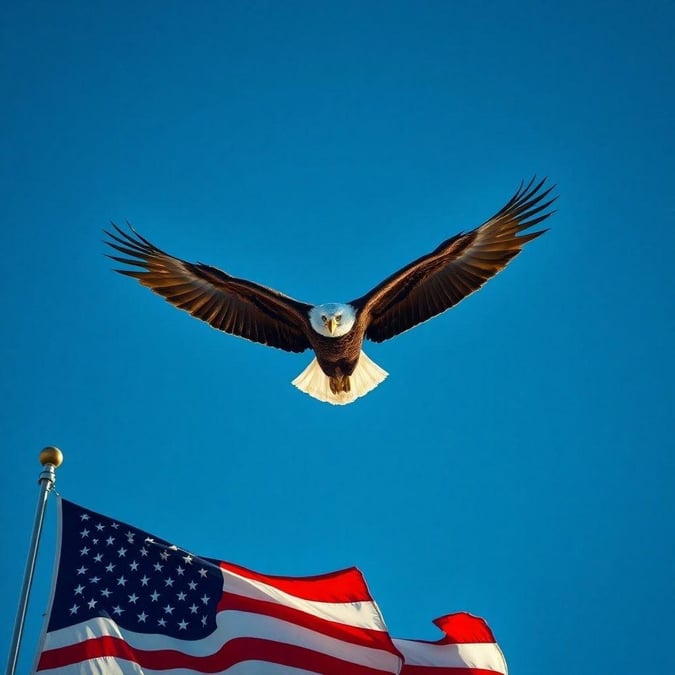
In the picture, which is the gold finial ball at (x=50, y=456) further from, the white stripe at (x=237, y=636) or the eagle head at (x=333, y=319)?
the eagle head at (x=333, y=319)

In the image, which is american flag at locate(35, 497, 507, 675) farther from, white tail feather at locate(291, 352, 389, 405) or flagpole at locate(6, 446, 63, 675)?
white tail feather at locate(291, 352, 389, 405)

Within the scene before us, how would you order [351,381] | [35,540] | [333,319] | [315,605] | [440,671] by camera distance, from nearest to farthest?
[35,540] < [315,605] < [440,671] < [333,319] < [351,381]

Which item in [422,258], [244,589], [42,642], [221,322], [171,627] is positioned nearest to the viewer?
[42,642]

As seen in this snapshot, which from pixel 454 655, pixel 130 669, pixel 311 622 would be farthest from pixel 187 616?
pixel 454 655

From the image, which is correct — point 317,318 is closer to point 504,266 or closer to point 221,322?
point 221,322

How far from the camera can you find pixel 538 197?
1289cm

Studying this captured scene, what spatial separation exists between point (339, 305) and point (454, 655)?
14.9 ft

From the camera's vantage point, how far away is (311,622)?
27.3ft

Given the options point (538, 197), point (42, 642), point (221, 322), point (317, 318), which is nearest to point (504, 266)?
point (538, 197)

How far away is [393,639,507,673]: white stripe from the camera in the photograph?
29.3 ft

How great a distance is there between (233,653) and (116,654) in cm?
82

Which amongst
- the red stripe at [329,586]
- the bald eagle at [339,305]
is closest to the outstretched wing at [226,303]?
the bald eagle at [339,305]

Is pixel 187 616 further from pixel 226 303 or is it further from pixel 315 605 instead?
pixel 226 303

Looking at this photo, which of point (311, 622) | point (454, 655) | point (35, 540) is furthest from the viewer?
point (454, 655)
